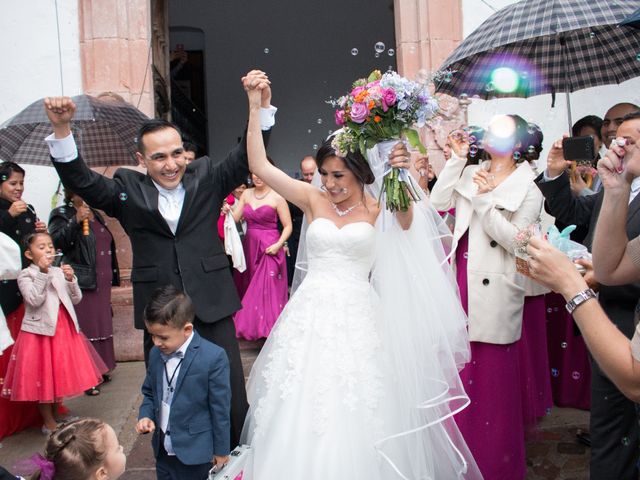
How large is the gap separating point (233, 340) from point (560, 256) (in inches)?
79.0

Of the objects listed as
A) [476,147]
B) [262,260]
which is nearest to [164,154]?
[476,147]

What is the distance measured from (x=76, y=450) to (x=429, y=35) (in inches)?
236

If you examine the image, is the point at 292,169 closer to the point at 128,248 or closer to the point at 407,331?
the point at 128,248

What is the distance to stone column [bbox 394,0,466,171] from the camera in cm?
700

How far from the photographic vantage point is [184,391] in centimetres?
309

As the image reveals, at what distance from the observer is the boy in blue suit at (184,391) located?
3.06m

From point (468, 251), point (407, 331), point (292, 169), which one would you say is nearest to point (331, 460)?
point (407, 331)

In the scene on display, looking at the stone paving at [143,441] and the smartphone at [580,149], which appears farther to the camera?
the stone paving at [143,441]

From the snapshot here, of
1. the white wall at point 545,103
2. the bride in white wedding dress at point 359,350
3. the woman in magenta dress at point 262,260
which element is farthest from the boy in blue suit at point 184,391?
the white wall at point 545,103

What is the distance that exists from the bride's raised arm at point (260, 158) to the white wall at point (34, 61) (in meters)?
3.90

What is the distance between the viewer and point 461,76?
14.9ft

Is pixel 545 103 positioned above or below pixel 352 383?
above

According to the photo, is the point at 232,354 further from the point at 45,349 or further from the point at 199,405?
the point at 45,349

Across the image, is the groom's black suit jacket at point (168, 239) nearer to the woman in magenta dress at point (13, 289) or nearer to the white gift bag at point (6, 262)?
the white gift bag at point (6, 262)
